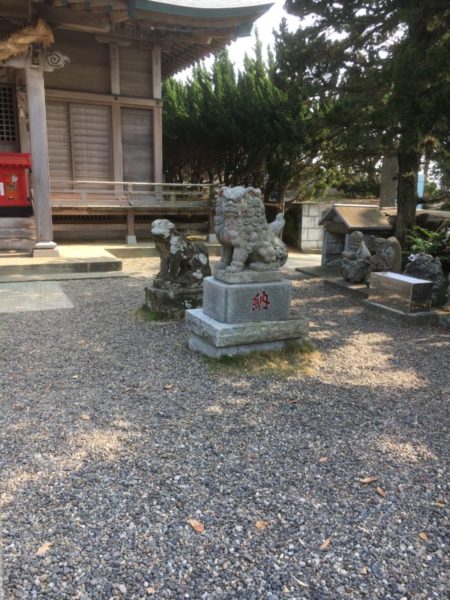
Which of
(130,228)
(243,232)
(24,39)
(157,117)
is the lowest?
(130,228)

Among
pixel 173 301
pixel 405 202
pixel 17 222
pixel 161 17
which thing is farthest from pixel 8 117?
pixel 405 202

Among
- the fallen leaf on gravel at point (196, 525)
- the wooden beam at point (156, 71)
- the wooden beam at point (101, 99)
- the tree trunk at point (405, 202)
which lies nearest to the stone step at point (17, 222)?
the wooden beam at point (101, 99)

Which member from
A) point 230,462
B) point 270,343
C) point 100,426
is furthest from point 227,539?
point 270,343

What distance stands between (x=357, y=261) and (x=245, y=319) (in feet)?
13.9

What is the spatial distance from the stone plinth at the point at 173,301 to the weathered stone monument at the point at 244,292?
124 cm

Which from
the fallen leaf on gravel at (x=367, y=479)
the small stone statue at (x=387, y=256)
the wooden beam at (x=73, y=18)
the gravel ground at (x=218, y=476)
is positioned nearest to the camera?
the gravel ground at (x=218, y=476)

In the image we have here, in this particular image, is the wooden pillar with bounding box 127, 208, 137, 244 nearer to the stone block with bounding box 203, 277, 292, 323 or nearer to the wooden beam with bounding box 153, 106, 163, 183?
the wooden beam with bounding box 153, 106, 163, 183

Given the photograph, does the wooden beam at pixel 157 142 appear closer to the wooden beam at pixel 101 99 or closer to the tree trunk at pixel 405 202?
the wooden beam at pixel 101 99

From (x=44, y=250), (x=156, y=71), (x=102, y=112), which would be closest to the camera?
(x=44, y=250)

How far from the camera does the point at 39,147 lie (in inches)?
361

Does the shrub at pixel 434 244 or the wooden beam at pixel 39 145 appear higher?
the wooden beam at pixel 39 145

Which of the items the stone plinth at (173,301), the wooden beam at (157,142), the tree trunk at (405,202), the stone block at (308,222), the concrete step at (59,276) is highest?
the wooden beam at (157,142)

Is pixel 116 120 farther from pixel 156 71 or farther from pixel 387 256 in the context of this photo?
pixel 387 256

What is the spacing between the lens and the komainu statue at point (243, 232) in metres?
4.64
